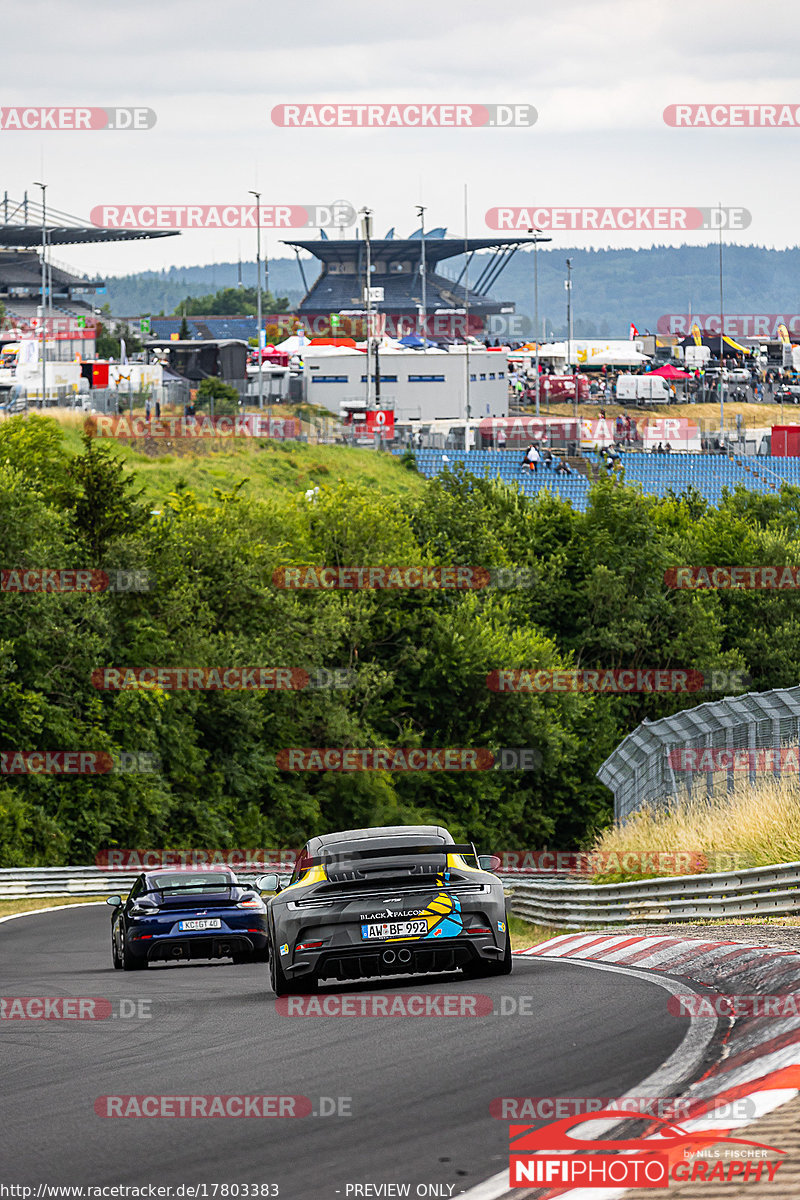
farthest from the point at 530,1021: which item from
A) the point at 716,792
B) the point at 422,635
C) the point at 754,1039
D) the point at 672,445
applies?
the point at 672,445

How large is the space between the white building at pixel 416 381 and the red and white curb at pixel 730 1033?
80.8 metres

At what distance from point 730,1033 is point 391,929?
3.04 meters

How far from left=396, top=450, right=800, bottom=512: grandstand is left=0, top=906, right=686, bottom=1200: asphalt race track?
6367 centimetres

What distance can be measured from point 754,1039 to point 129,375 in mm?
74612

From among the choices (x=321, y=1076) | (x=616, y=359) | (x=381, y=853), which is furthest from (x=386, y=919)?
(x=616, y=359)

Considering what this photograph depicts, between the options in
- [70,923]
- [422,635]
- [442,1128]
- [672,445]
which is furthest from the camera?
[672,445]

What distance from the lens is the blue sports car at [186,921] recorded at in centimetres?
1514

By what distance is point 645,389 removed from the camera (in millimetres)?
117750

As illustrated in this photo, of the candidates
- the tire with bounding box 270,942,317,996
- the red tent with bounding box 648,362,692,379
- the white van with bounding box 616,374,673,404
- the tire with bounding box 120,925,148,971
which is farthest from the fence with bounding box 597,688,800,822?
the red tent with bounding box 648,362,692,379

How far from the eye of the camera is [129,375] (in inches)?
3127

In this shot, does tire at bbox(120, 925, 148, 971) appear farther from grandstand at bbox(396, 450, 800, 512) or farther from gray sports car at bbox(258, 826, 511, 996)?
grandstand at bbox(396, 450, 800, 512)

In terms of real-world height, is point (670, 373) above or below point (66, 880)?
above

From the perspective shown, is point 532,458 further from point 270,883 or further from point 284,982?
point 284,982

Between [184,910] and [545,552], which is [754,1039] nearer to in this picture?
[184,910]
